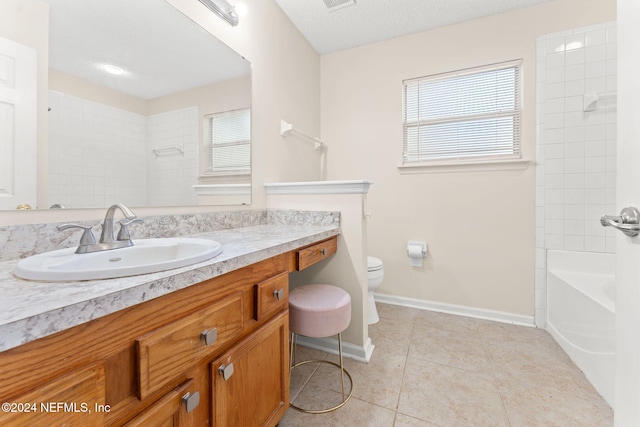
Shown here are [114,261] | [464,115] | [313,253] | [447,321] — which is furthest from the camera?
[464,115]

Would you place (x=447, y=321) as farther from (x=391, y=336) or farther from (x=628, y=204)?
(x=628, y=204)

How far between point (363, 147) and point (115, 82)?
6.49ft

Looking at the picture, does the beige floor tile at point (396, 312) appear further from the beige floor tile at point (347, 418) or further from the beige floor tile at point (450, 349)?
the beige floor tile at point (347, 418)

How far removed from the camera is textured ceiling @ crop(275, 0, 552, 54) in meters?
2.04

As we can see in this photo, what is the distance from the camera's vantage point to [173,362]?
2.06 feet

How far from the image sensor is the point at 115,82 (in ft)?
3.52

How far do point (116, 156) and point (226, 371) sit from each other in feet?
3.13

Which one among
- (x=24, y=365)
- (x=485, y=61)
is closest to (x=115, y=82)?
(x=24, y=365)

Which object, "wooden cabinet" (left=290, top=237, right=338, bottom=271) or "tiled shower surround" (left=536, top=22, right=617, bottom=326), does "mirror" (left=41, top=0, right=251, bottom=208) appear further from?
"tiled shower surround" (left=536, top=22, right=617, bottom=326)

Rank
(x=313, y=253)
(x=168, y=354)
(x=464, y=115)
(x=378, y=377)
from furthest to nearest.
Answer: (x=464, y=115) → (x=378, y=377) → (x=313, y=253) → (x=168, y=354)

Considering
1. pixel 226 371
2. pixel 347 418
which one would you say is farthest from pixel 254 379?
pixel 347 418

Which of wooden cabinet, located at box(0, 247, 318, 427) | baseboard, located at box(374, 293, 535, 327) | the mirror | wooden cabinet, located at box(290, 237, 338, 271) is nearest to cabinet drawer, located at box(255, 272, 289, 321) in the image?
wooden cabinet, located at box(0, 247, 318, 427)

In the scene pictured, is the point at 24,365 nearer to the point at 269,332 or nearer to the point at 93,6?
the point at 269,332

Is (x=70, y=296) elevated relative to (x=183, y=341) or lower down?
elevated
